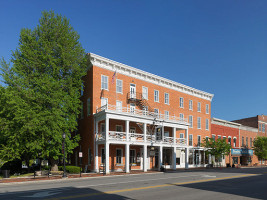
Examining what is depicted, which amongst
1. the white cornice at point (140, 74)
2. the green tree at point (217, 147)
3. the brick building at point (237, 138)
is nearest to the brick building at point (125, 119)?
the white cornice at point (140, 74)

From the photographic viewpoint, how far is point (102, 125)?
32281 millimetres

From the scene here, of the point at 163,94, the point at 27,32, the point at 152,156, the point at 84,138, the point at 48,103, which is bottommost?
the point at 152,156

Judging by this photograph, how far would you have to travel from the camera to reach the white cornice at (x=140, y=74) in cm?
3257

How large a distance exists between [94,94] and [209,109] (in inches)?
1072

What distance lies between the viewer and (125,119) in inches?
1195

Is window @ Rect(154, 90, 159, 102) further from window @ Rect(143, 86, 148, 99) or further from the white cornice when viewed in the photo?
window @ Rect(143, 86, 148, 99)

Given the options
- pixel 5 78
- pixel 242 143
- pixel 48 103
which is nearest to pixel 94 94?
pixel 48 103

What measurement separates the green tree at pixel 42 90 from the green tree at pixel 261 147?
148ft

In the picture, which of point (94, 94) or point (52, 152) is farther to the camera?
point (94, 94)

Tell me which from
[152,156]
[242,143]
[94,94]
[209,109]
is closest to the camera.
Result: [94,94]

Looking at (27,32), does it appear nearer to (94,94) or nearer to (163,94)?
(94,94)

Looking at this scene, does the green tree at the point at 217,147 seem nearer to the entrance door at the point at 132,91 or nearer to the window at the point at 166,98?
the window at the point at 166,98

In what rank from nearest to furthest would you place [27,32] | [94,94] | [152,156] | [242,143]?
[27,32]
[94,94]
[152,156]
[242,143]

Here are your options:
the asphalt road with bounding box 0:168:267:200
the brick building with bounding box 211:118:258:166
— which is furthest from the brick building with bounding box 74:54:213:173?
the asphalt road with bounding box 0:168:267:200
